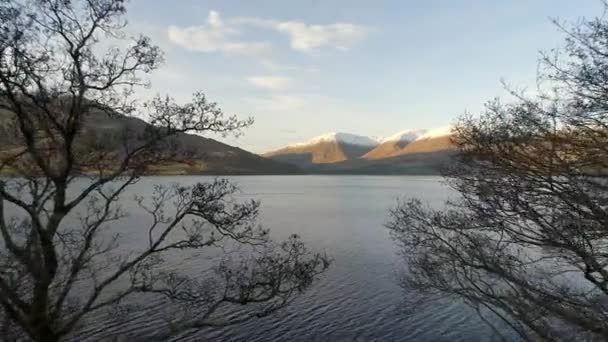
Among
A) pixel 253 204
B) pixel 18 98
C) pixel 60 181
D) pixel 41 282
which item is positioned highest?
pixel 18 98

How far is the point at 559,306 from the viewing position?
451 inches

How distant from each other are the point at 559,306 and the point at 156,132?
11481mm

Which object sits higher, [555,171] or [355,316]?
[555,171]

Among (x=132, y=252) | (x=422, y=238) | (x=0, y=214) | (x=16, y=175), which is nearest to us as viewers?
(x=0, y=214)

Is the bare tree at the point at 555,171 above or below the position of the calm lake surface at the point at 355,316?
above

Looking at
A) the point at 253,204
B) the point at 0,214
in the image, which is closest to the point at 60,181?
the point at 0,214

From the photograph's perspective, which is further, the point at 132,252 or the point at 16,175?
the point at 132,252

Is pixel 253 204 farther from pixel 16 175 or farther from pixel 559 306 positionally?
pixel 559 306

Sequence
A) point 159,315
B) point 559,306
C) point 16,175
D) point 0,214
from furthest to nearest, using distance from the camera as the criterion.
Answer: point 159,315 → point 559,306 → point 16,175 → point 0,214

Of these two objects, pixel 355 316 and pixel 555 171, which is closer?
pixel 555 171

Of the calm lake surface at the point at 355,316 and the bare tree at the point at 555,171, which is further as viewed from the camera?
the calm lake surface at the point at 355,316

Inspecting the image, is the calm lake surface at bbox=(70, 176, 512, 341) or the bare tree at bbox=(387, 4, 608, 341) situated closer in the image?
the bare tree at bbox=(387, 4, 608, 341)

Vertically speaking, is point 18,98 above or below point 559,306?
above

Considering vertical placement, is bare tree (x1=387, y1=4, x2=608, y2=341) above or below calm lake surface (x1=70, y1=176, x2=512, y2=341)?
above
